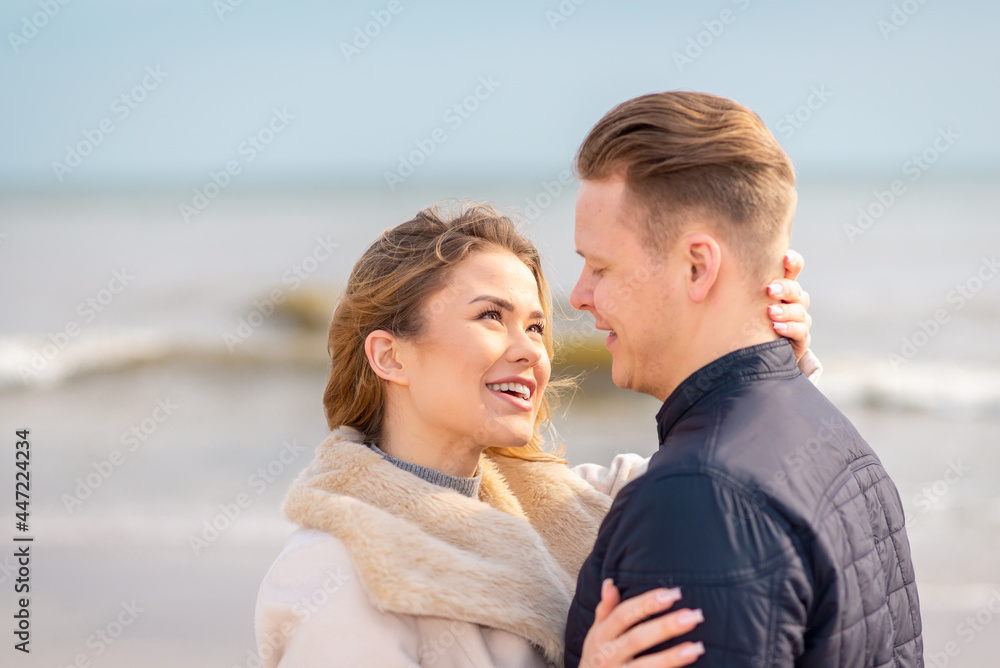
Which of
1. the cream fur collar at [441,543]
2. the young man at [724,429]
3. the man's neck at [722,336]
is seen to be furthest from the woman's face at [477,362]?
the man's neck at [722,336]

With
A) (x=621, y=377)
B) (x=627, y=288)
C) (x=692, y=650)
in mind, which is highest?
(x=627, y=288)

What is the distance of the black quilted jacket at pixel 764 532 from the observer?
1.79 metres

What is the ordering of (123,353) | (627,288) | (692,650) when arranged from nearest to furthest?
1. (692,650)
2. (627,288)
3. (123,353)

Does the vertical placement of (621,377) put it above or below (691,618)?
above

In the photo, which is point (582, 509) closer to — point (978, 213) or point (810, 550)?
point (810, 550)

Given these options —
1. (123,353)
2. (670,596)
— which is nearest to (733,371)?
(670,596)

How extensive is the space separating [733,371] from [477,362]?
101 centimetres

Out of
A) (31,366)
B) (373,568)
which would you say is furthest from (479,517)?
(31,366)

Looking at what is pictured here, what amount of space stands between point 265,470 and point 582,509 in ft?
18.7

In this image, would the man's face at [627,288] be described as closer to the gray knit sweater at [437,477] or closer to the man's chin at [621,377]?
Result: the man's chin at [621,377]

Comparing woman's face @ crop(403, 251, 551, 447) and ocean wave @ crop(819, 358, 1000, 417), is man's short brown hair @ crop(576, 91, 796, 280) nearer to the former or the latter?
woman's face @ crop(403, 251, 551, 447)

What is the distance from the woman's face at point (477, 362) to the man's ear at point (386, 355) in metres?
0.03

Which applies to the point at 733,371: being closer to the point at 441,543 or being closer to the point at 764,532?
the point at 764,532

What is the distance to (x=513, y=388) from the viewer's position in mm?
3018
